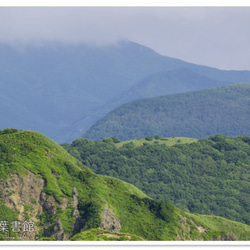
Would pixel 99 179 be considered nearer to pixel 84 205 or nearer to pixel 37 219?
pixel 84 205

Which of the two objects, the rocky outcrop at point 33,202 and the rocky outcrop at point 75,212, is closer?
the rocky outcrop at point 33,202

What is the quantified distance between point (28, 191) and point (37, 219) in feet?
13.9

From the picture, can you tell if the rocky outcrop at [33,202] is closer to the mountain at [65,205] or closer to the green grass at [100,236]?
the mountain at [65,205]

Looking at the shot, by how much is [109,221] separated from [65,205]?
6.75 meters

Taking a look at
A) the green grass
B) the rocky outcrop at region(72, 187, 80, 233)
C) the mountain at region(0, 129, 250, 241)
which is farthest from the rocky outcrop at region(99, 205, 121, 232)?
the green grass

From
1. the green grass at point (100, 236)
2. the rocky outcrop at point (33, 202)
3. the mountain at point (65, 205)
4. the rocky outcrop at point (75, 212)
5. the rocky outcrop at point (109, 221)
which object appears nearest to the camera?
the green grass at point (100, 236)

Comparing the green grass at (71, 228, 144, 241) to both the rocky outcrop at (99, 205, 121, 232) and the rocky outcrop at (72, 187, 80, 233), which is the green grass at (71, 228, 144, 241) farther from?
the rocky outcrop at (72, 187, 80, 233)

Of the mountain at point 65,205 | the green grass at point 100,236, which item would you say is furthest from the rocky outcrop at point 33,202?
the green grass at point 100,236

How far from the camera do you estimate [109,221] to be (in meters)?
96.3

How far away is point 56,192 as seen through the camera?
96.4 meters

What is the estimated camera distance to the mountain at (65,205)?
302 ft

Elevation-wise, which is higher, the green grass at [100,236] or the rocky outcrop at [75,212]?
the rocky outcrop at [75,212]

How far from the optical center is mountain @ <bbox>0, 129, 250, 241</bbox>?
92.2m
